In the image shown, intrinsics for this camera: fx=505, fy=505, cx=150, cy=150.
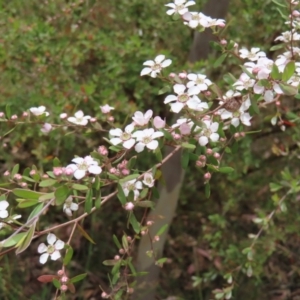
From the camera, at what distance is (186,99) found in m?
0.89

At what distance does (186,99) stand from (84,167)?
0.22 meters

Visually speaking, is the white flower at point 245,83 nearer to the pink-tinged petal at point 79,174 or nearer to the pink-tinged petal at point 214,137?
the pink-tinged petal at point 214,137

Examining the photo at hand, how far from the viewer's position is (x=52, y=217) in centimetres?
205

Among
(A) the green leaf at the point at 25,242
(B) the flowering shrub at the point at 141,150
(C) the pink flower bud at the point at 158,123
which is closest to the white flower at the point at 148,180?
(B) the flowering shrub at the point at 141,150

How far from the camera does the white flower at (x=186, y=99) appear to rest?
34.4 inches

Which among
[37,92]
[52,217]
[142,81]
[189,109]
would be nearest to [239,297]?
[52,217]

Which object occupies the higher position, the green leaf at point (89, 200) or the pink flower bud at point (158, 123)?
A: the pink flower bud at point (158, 123)

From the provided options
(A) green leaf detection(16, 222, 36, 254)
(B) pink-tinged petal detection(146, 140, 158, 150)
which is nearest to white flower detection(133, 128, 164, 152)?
(B) pink-tinged petal detection(146, 140, 158, 150)

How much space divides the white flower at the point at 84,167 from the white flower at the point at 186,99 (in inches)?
6.6

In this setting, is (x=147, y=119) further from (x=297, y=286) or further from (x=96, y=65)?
(x=297, y=286)

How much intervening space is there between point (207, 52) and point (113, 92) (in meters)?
0.36

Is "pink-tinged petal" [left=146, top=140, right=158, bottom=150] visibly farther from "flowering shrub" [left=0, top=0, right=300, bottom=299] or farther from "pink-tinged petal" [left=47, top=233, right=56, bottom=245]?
"pink-tinged petal" [left=47, top=233, right=56, bottom=245]

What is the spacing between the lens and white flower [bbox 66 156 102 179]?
79 centimetres

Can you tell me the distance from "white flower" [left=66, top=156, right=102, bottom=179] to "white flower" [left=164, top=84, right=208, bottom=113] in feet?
0.55
